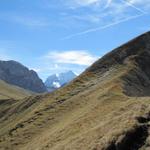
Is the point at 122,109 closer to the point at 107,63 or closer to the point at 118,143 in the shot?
the point at 118,143

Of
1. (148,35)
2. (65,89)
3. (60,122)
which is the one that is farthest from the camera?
(148,35)

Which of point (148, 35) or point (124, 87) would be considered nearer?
point (124, 87)

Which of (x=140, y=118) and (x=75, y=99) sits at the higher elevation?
(x=75, y=99)

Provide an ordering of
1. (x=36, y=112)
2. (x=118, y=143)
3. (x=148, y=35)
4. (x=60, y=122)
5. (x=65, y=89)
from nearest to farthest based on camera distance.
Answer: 1. (x=118, y=143)
2. (x=60, y=122)
3. (x=36, y=112)
4. (x=65, y=89)
5. (x=148, y=35)

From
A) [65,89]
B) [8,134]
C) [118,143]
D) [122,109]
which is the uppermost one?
[65,89]

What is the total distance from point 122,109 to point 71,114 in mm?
18364

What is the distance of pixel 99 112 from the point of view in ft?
179

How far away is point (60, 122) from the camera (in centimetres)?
6225

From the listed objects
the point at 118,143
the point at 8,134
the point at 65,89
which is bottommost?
the point at 118,143

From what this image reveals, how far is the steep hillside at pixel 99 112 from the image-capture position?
3603 centimetres

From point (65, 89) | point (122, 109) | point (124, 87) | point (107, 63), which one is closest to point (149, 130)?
point (122, 109)

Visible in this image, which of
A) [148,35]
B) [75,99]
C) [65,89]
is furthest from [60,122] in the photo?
[148,35]

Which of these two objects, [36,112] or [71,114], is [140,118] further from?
[36,112]

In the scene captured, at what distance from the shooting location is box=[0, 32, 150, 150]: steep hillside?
3603 centimetres
